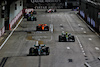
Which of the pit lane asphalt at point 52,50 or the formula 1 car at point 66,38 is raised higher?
the formula 1 car at point 66,38

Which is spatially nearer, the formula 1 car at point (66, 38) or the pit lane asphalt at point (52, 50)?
the pit lane asphalt at point (52, 50)

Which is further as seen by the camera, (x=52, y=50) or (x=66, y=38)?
(x=66, y=38)

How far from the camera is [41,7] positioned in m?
87.6

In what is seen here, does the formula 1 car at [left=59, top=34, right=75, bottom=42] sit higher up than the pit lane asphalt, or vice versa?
the formula 1 car at [left=59, top=34, right=75, bottom=42]

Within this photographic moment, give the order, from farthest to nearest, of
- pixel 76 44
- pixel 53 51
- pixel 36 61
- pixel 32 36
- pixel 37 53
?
pixel 32 36 → pixel 76 44 → pixel 53 51 → pixel 37 53 → pixel 36 61

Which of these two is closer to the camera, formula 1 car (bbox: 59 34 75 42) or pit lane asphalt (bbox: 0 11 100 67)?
pit lane asphalt (bbox: 0 11 100 67)

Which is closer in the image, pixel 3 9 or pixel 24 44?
pixel 24 44

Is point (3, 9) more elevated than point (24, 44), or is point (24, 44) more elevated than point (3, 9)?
point (3, 9)

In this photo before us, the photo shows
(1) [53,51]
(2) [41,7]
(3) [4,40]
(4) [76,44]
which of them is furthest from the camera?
(2) [41,7]

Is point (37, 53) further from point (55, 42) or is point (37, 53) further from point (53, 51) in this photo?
point (55, 42)

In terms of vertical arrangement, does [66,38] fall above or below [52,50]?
above

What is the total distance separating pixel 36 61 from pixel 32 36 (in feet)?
42.5

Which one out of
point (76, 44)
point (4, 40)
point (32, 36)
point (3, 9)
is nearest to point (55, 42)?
point (76, 44)

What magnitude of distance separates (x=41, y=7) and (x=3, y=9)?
52.8m
